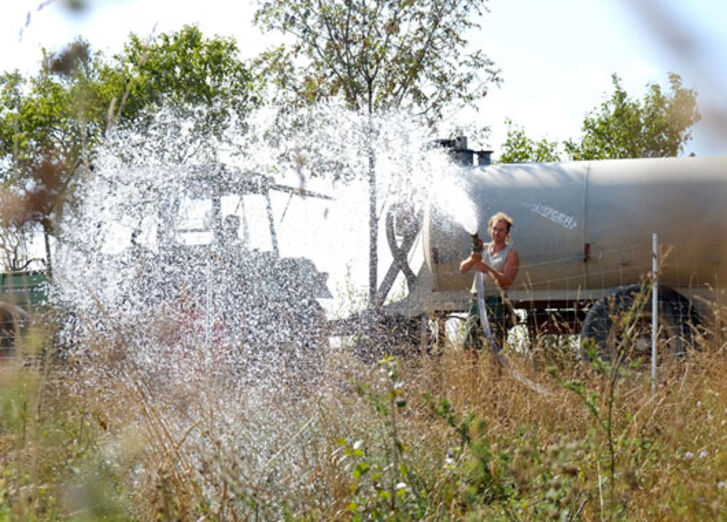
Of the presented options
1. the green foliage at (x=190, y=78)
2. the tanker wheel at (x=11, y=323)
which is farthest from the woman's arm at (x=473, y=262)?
the green foliage at (x=190, y=78)

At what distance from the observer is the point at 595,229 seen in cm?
823

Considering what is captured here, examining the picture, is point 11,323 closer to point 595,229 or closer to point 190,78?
point 595,229

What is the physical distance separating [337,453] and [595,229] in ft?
18.6

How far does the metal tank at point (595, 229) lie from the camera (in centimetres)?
805

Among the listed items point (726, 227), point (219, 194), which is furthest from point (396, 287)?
point (726, 227)

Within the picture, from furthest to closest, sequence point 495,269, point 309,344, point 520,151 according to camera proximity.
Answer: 1. point 520,151
2. point 495,269
3. point 309,344

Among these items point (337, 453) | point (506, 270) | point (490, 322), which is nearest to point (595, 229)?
point (490, 322)

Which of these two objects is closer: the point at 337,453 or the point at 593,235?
the point at 337,453

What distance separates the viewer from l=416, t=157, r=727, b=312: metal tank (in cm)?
805

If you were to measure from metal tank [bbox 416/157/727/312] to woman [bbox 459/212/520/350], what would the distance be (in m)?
0.80

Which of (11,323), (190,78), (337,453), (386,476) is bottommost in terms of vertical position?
(386,476)

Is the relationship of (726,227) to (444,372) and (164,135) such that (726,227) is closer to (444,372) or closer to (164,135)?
(444,372)

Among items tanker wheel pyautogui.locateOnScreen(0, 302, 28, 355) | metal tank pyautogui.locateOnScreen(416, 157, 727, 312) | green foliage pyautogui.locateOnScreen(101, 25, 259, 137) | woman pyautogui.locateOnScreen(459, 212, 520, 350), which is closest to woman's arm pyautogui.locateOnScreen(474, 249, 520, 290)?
woman pyautogui.locateOnScreen(459, 212, 520, 350)

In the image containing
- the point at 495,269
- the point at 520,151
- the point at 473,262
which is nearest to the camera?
the point at 473,262
